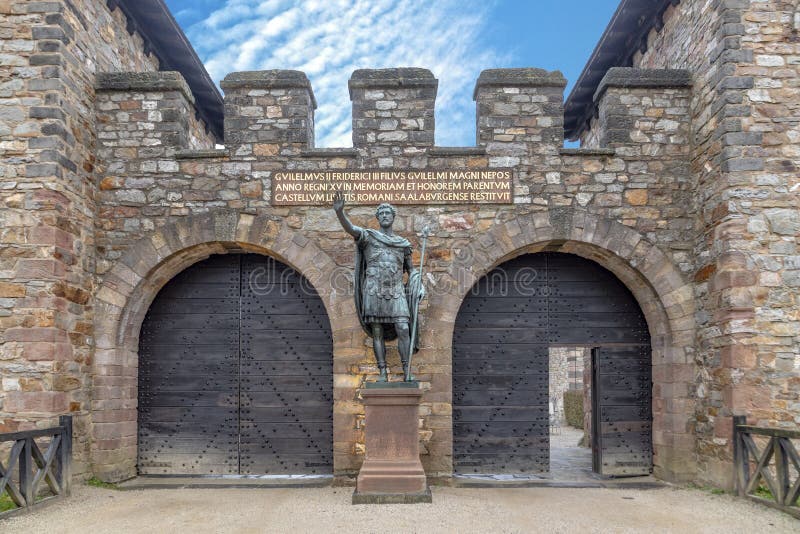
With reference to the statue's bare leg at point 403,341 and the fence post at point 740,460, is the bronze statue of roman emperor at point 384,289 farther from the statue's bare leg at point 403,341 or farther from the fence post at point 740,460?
the fence post at point 740,460

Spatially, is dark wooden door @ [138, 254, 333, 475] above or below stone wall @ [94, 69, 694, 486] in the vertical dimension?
below

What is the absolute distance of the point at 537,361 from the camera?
759cm

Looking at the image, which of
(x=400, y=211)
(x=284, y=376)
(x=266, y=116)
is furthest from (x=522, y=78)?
(x=284, y=376)

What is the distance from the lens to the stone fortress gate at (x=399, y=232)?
6375 millimetres

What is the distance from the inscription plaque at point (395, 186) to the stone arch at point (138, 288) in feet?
1.49

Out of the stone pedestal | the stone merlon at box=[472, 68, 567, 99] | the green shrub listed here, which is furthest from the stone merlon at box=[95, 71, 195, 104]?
the green shrub

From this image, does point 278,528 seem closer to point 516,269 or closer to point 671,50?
point 516,269

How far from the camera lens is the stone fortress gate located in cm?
638

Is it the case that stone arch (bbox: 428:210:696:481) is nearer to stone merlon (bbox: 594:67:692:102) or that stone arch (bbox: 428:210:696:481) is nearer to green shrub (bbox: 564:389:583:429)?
stone merlon (bbox: 594:67:692:102)

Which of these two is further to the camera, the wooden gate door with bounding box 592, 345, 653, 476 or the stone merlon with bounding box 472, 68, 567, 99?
the wooden gate door with bounding box 592, 345, 653, 476

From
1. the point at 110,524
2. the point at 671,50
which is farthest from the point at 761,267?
the point at 110,524

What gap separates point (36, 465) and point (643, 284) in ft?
23.0

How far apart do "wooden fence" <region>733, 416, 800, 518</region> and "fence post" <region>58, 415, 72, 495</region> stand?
267 inches

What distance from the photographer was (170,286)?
770cm
